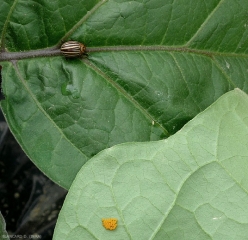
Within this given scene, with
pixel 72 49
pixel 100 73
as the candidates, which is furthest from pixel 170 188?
pixel 72 49

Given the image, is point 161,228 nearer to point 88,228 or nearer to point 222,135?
point 88,228

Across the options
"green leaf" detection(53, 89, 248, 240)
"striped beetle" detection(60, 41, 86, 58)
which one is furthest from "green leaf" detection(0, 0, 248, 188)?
"green leaf" detection(53, 89, 248, 240)

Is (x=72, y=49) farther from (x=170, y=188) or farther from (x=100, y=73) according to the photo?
(x=170, y=188)

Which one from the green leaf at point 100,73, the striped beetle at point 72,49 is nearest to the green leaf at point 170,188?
the green leaf at point 100,73

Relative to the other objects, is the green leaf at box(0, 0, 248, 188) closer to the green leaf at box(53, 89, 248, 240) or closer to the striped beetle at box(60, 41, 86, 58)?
the striped beetle at box(60, 41, 86, 58)

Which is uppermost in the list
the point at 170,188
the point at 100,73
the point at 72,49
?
the point at 72,49

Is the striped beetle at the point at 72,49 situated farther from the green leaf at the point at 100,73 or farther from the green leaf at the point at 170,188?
the green leaf at the point at 170,188

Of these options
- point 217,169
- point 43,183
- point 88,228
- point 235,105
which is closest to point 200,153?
point 217,169

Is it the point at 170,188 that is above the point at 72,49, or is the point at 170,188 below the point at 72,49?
below
